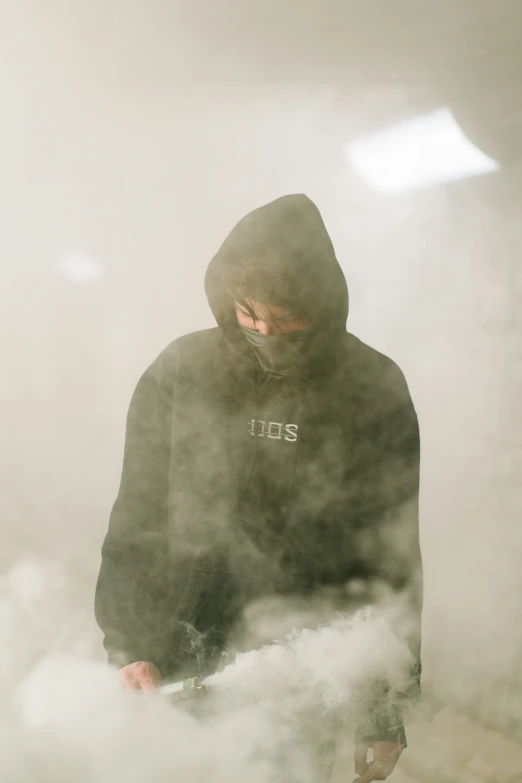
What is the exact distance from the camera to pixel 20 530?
3.53 ft

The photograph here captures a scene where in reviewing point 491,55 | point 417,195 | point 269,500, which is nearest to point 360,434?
point 269,500

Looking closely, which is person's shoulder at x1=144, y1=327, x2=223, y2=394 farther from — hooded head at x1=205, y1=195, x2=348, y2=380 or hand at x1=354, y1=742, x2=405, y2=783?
hand at x1=354, y1=742, x2=405, y2=783

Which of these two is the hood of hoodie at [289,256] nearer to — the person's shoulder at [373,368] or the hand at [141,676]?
the person's shoulder at [373,368]

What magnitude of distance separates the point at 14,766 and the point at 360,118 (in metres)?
1.23

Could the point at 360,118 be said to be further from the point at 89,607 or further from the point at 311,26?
the point at 89,607

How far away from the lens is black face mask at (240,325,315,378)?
990 mm

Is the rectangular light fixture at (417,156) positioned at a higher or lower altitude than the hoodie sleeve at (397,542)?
higher

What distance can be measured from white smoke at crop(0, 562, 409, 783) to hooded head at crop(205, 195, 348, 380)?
0.51 metres

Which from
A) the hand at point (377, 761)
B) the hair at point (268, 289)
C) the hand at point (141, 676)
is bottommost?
the hand at point (377, 761)

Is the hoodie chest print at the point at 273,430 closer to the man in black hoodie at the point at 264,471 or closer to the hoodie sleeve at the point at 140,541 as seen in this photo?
the man in black hoodie at the point at 264,471

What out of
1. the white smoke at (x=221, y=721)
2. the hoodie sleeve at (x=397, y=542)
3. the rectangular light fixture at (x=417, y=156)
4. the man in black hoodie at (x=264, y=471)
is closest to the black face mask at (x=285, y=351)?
the man in black hoodie at (x=264, y=471)

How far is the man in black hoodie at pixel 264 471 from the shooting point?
0.97 meters

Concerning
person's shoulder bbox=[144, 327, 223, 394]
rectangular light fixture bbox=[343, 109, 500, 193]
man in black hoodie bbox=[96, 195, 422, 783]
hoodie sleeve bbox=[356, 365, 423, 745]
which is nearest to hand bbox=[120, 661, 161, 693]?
man in black hoodie bbox=[96, 195, 422, 783]

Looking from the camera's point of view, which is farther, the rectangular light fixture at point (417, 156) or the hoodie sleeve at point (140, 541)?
the hoodie sleeve at point (140, 541)
